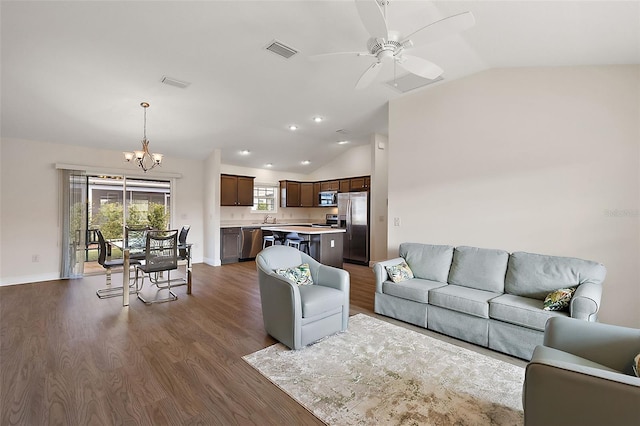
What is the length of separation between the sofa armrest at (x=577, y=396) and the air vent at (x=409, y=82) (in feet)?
11.2

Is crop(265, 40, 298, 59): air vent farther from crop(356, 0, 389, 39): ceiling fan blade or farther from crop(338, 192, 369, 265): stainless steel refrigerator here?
crop(338, 192, 369, 265): stainless steel refrigerator

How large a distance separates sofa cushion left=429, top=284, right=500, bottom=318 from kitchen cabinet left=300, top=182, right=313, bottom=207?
598 cm

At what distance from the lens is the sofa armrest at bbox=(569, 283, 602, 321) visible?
223 centimetres

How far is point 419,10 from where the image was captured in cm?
251

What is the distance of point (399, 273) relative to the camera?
352cm

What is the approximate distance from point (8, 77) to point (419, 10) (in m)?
4.75

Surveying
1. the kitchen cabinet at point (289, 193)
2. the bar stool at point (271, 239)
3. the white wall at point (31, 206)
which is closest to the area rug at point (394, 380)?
the bar stool at point (271, 239)

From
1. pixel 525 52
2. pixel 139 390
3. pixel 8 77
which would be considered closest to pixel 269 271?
pixel 139 390

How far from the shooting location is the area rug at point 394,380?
183 cm

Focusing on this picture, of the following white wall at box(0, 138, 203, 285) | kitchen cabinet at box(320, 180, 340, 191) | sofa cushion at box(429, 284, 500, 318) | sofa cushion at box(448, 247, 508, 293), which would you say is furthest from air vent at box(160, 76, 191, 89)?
kitchen cabinet at box(320, 180, 340, 191)

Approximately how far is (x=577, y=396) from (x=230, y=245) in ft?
22.0

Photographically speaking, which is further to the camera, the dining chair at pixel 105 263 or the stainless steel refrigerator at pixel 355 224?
the stainless steel refrigerator at pixel 355 224

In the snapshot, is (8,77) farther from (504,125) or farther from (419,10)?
(504,125)

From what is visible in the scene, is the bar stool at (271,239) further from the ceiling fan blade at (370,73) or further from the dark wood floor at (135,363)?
the ceiling fan blade at (370,73)
